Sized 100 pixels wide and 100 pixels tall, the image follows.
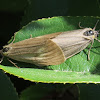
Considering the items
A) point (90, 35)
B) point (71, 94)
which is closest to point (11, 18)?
point (90, 35)

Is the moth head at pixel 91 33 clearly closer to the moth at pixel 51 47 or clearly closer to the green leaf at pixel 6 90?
the moth at pixel 51 47

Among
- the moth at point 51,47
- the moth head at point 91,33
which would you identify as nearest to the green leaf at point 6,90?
the moth at point 51,47

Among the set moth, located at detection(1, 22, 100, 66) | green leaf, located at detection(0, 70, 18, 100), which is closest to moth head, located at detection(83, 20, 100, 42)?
moth, located at detection(1, 22, 100, 66)

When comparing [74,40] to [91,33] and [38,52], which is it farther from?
[38,52]

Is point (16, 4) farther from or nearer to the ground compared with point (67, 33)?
farther from the ground

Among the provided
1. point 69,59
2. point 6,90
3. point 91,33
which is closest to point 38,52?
point 69,59

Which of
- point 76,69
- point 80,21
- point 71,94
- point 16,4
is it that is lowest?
point 71,94

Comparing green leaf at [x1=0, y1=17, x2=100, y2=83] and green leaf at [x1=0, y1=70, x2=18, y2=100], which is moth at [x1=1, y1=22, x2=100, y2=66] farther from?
green leaf at [x1=0, y1=70, x2=18, y2=100]

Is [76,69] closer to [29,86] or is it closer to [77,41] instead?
[77,41]

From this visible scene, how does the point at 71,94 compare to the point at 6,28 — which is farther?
the point at 71,94
